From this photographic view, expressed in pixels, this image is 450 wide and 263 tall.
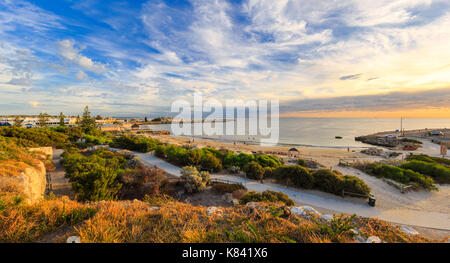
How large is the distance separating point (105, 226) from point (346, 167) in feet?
74.1

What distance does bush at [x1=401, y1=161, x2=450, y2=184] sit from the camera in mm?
12844

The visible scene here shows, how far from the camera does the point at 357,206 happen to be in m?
8.88

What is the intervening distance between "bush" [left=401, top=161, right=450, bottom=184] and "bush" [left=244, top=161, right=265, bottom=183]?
554 inches

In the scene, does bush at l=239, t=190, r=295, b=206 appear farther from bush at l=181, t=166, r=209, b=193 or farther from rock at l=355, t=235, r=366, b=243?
rock at l=355, t=235, r=366, b=243

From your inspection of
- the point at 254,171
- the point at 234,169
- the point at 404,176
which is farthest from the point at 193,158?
the point at 404,176

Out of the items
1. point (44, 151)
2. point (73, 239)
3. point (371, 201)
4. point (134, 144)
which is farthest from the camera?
point (134, 144)

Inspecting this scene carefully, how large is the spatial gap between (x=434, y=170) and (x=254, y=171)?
15.2m

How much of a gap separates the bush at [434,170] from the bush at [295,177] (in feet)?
37.9

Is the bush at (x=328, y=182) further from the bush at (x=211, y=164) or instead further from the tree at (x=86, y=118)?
the tree at (x=86, y=118)

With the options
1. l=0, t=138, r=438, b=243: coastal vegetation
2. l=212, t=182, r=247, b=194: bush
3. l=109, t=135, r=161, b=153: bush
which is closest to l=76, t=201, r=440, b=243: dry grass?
l=0, t=138, r=438, b=243: coastal vegetation

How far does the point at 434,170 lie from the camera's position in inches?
531

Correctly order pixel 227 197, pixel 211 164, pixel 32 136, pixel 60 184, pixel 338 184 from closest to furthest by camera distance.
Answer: pixel 227 197 → pixel 338 184 → pixel 60 184 → pixel 211 164 → pixel 32 136

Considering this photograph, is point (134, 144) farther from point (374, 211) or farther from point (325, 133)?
point (325, 133)
